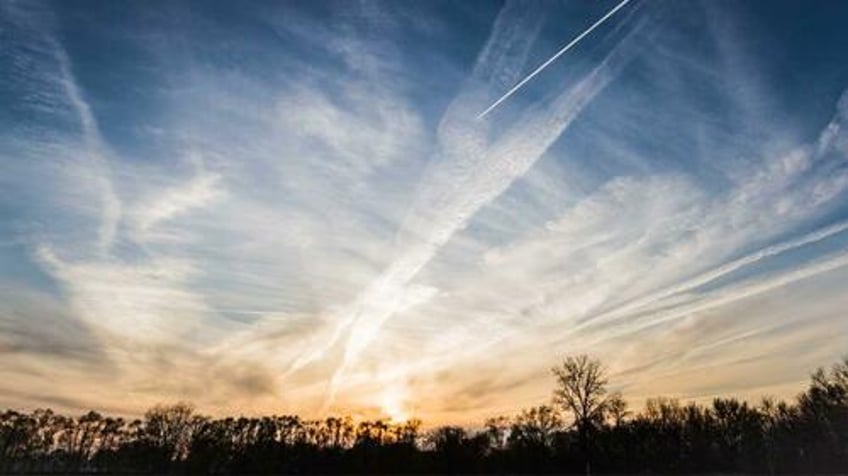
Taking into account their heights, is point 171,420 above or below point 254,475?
above

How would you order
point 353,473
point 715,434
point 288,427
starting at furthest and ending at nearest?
point 288,427
point 353,473
point 715,434

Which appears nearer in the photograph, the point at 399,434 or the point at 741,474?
the point at 741,474

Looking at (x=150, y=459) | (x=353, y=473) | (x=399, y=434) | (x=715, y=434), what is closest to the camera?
(x=715, y=434)

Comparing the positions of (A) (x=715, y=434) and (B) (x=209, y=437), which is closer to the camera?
(A) (x=715, y=434)

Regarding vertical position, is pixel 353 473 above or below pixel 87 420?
below

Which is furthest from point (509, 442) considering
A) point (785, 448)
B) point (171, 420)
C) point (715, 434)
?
point (171, 420)

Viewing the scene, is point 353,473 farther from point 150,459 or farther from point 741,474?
point 741,474

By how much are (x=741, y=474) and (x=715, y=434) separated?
1387cm

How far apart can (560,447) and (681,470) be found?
23838mm

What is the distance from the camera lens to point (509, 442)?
12219cm

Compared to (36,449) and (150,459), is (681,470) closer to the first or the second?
(150,459)

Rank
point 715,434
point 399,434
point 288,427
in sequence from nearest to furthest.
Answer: point 715,434 → point 399,434 → point 288,427

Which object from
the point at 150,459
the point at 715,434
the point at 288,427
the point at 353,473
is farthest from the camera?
the point at 288,427

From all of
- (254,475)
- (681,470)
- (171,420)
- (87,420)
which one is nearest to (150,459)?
(171,420)
